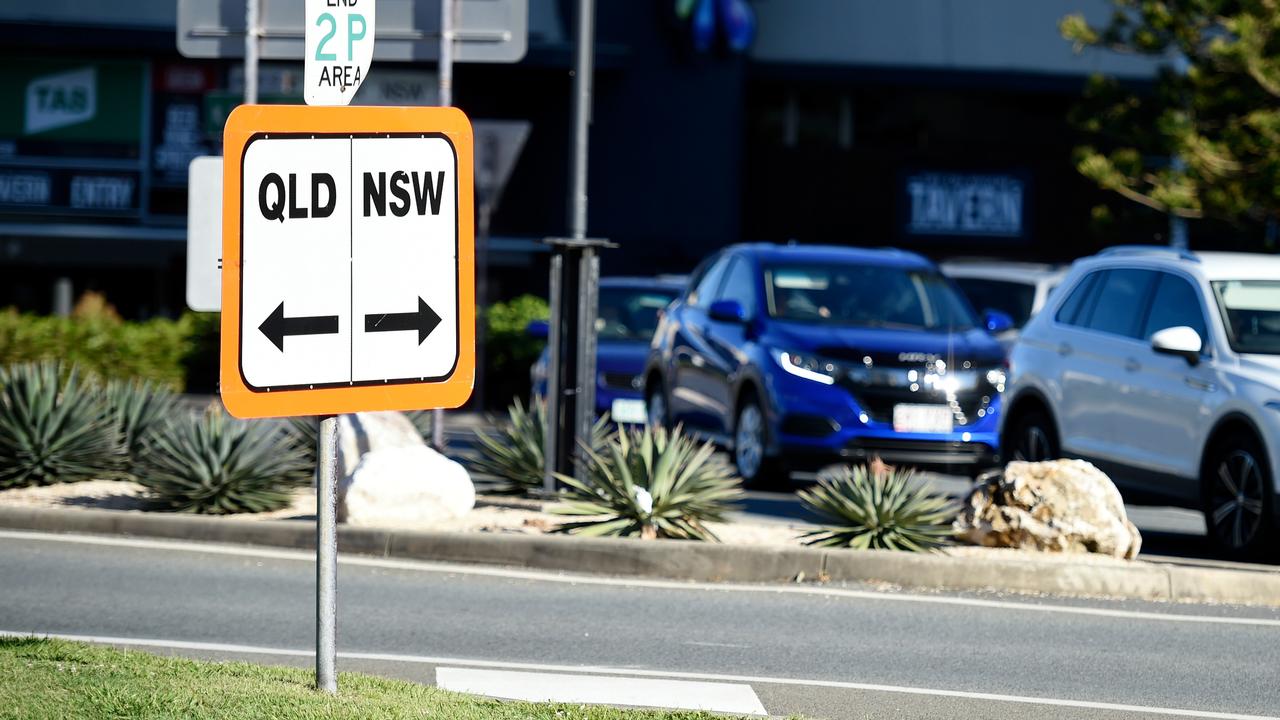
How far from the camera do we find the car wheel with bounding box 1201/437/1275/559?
10.9 m

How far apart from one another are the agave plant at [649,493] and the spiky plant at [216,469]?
1.97 m

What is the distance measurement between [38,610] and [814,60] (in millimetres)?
23967

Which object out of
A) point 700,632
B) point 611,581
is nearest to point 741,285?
point 611,581

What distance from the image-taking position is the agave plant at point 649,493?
1113cm

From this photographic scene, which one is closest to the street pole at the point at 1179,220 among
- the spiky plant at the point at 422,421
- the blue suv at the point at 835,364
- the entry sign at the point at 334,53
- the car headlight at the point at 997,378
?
the blue suv at the point at 835,364

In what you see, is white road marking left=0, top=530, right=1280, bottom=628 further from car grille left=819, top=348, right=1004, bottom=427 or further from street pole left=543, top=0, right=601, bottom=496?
car grille left=819, top=348, right=1004, bottom=427

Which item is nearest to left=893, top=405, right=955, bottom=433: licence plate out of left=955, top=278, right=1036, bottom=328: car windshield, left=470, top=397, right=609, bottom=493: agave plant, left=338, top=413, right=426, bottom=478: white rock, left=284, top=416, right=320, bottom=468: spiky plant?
left=470, top=397, right=609, bottom=493: agave plant

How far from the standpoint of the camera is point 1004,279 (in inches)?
704

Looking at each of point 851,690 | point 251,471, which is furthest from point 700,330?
point 851,690

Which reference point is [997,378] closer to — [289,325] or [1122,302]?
[1122,302]

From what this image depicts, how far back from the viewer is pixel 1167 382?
12.0 meters

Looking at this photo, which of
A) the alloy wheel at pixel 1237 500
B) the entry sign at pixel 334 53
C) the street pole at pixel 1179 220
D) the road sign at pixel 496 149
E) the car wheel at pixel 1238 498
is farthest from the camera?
the street pole at pixel 1179 220

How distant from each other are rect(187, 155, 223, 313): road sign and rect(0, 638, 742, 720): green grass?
5.16 m

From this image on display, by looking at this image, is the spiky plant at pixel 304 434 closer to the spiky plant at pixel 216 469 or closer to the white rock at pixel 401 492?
the spiky plant at pixel 216 469
